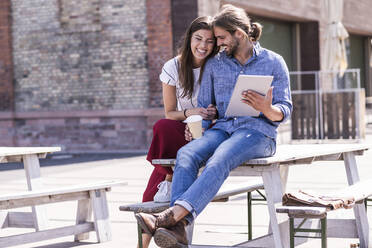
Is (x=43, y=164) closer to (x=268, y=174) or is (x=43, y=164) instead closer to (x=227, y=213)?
(x=227, y=213)

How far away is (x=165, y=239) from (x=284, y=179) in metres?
2.05

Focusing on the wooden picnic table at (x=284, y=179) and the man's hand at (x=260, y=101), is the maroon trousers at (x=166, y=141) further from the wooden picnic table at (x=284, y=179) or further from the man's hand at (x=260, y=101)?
the man's hand at (x=260, y=101)

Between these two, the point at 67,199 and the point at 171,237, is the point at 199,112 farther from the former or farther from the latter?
the point at 67,199

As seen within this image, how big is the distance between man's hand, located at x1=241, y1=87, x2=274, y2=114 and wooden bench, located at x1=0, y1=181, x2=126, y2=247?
187 cm

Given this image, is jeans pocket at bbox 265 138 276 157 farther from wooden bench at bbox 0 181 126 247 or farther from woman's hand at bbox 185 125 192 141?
wooden bench at bbox 0 181 126 247

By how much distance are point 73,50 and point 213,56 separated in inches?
478

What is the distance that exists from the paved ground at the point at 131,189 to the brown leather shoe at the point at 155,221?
1678 millimetres

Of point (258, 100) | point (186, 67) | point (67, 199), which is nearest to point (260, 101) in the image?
point (258, 100)

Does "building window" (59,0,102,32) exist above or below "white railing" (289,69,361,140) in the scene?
above

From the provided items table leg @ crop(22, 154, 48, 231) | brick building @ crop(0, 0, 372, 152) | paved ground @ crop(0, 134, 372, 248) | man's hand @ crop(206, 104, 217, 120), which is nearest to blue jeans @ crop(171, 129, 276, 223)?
man's hand @ crop(206, 104, 217, 120)

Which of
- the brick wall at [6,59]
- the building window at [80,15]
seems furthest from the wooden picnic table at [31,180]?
the brick wall at [6,59]

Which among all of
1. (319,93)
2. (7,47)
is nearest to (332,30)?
Answer: (319,93)

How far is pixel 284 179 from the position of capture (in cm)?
586

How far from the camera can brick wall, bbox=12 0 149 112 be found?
16172mm
